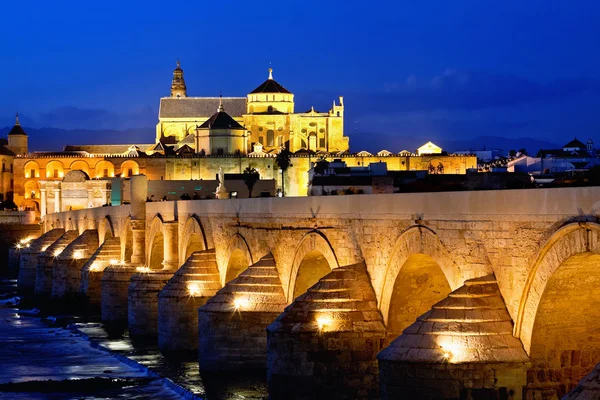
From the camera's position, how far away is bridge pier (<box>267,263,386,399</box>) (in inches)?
633

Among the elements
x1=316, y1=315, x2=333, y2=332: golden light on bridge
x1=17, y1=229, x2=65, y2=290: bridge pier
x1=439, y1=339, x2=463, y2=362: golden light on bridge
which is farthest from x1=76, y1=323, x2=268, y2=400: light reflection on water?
x1=17, y1=229, x2=65, y2=290: bridge pier

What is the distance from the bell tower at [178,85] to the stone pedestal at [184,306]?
106 m

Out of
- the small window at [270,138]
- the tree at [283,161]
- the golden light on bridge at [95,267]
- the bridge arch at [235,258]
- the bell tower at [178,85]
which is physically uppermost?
the bell tower at [178,85]

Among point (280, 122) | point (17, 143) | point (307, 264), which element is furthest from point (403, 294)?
point (17, 143)

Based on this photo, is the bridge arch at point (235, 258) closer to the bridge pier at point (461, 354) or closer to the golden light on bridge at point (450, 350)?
the bridge pier at point (461, 354)

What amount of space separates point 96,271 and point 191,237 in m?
9.61

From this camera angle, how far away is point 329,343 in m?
16.1

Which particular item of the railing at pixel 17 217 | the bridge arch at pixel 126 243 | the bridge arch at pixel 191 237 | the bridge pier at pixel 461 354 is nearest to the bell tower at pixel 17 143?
the railing at pixel 17 217

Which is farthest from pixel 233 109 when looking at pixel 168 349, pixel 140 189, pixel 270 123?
pixel 168 349

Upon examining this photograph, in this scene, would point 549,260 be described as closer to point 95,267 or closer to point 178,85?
point 95,267

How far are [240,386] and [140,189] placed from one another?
15.6 metres

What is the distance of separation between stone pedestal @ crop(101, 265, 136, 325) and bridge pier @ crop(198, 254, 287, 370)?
13.0 meters

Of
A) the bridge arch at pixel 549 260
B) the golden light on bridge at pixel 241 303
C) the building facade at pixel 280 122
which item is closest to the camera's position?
the bridge arch at pixel 549 260

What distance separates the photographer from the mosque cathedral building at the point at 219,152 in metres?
102
